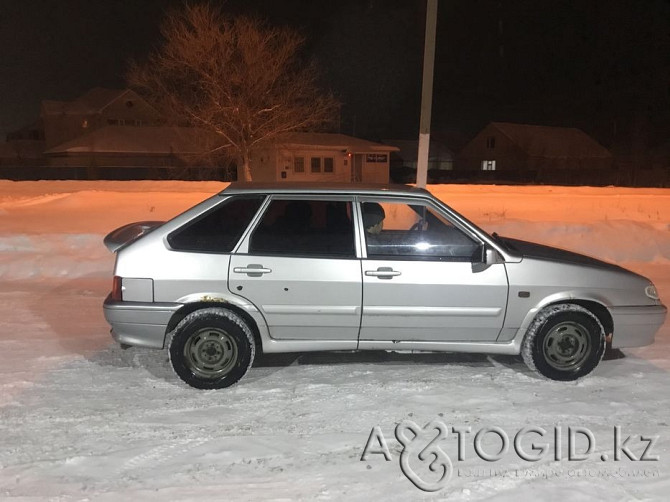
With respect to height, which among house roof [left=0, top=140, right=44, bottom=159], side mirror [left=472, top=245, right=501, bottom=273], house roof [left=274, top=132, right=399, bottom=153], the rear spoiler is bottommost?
side mirror [left=472, top=245, right=501, bottom=273]

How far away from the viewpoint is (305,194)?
489 cm

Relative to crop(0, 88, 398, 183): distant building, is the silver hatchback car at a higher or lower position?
lower

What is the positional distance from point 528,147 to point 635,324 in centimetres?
5508

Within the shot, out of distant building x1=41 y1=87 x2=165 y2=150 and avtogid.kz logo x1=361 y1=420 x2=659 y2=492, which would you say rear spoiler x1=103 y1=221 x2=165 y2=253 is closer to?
avtogid.kz logo x1=361 y1=420 x2=659 y2=492

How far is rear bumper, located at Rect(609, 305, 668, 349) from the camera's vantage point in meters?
4.92

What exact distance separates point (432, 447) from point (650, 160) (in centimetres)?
5502

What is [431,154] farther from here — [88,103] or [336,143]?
[88,103]

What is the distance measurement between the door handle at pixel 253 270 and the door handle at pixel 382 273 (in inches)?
31.4

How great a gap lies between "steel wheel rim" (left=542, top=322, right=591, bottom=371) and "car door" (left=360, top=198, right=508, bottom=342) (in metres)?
0.50

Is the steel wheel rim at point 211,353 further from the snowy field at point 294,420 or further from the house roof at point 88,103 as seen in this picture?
the house roof at point 88,103

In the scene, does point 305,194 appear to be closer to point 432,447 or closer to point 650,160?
point 432,447

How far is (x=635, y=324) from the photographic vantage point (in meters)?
4.94

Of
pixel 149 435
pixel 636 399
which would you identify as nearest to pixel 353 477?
pixel 149 435

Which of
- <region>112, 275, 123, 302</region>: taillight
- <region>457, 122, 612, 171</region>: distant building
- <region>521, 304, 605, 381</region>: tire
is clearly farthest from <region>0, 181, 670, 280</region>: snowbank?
<region>457, 122, 612, 171</region>: distant building
